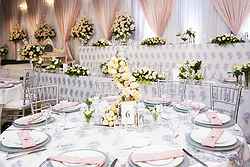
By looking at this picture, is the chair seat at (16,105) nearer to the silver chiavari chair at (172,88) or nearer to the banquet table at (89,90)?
the banquet table at (89,90)

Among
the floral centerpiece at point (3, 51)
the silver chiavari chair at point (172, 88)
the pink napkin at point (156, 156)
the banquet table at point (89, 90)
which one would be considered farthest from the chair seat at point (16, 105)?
the floral centerpiece at point (3, 51)

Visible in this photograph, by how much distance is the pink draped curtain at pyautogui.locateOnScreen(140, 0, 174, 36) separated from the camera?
23.8ft

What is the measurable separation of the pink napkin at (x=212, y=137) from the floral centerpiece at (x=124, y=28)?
581cm

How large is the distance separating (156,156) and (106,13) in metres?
7.35

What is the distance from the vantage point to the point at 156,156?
1462 mm

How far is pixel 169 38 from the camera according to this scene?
7.39 meters

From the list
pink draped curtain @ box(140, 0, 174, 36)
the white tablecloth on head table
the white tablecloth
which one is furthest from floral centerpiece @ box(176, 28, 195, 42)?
the white tablecloth on head table

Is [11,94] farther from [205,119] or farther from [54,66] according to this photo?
[205,119]

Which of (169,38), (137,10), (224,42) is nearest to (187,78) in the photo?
(224,42)

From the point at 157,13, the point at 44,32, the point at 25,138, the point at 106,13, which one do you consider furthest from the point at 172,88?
the point at 44,32

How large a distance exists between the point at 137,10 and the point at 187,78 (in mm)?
4393

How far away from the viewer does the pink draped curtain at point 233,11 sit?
20.4ft

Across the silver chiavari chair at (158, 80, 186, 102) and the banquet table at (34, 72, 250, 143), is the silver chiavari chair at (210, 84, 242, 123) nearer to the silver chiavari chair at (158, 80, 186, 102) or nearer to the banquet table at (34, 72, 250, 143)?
the banquet table at (34, 72, 250, 143)

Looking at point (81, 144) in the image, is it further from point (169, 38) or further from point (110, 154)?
point (169, 38)
